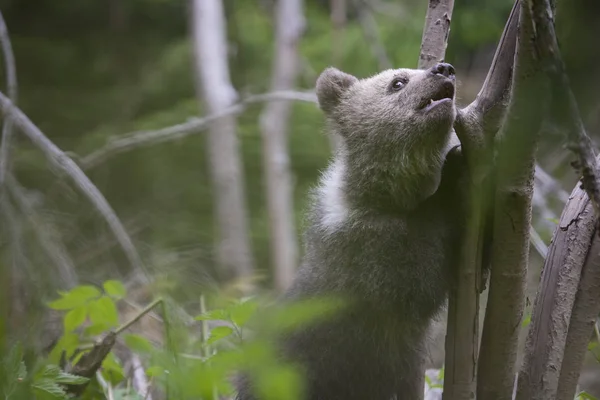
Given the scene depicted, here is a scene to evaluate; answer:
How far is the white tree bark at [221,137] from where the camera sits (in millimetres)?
7156

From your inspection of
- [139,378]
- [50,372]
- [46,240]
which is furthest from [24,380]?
[46,240]

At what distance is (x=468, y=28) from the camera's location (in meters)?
4.21

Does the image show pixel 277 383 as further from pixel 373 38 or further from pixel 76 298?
pixel 373 38

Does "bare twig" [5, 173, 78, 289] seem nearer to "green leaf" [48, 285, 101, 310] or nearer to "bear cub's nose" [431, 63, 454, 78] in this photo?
"green leaf" [48, 285, 101, 310]

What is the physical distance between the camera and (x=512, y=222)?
6.61 feet

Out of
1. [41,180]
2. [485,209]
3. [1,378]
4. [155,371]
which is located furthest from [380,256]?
[41,180]

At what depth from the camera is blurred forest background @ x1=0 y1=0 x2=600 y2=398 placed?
4.71 m

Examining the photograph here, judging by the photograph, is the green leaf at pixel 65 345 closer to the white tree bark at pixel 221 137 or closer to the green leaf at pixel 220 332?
the green leaf at pixel 220 332

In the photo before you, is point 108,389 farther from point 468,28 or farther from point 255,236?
point 255,236

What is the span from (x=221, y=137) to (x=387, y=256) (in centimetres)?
510

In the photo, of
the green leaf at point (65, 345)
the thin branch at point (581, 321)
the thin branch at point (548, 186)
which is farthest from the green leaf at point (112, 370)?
the thin branch at point (548, 186)

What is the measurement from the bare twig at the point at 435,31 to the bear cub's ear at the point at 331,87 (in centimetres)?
42

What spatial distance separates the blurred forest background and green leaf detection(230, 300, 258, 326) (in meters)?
2.35

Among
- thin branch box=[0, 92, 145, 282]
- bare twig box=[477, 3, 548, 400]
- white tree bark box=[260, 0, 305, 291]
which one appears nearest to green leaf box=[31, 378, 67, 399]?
bare twig box=[477, 3, 548, 400]
